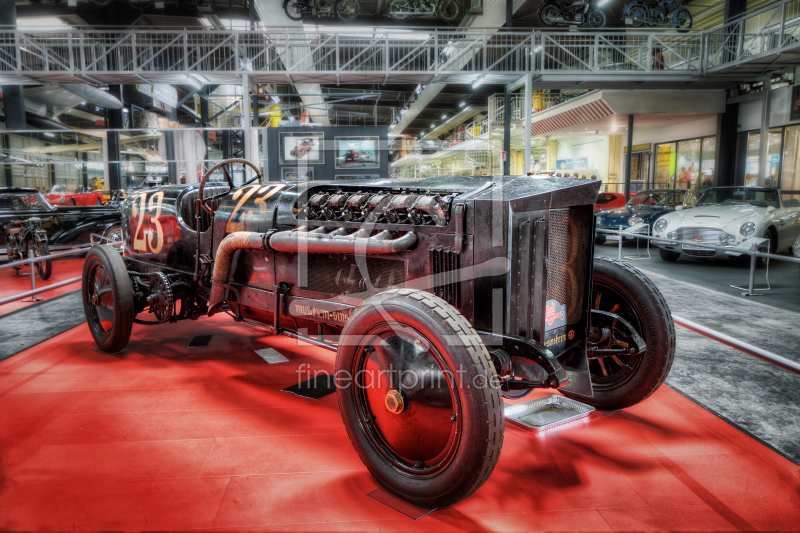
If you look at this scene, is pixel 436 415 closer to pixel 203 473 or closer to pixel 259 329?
pixel 203 473

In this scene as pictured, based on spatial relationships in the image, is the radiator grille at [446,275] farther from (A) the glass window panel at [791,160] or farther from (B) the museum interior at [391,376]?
(A) the glass window panel at [791,160]

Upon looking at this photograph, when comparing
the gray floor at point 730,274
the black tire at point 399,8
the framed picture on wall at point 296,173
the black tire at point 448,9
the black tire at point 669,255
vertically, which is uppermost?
the black tire at point 448,9

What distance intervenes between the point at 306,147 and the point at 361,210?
8403 millimetres

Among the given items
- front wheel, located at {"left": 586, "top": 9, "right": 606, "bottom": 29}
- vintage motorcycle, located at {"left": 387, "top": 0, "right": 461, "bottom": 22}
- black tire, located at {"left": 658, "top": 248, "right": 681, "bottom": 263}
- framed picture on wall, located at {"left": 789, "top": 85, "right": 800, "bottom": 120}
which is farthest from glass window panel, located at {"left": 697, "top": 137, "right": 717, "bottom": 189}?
vintage motorcycle, located at {"left": 387, "top": 0, "right": 461, "bottom": 22}

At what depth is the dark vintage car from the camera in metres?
8.35

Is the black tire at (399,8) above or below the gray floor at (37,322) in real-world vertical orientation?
above

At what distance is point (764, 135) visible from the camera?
46.5ft

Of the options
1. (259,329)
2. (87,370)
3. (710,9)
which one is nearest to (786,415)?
(259,329)

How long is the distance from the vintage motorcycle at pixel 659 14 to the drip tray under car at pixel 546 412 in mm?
16358

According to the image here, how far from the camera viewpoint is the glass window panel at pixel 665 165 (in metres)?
18.9

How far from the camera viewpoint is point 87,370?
3924 mm

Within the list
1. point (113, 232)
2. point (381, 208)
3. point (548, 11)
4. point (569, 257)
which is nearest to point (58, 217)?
point (113, 232)

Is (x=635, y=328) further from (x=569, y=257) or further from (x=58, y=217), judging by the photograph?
(x=58, y=217)

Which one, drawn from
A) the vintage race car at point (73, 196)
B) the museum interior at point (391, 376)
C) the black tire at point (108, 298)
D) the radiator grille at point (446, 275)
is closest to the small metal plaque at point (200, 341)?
the museum interior at point (391, 376)
